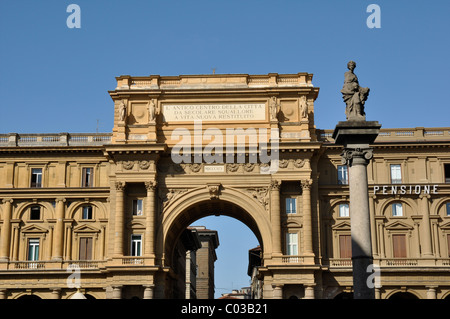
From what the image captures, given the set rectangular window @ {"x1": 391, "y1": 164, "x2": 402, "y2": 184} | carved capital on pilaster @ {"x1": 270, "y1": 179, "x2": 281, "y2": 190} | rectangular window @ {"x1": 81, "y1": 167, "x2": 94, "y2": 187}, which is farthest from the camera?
rectangular window @ {"x1": 81, "y1": 167, "x2": 94, "y2": 187}

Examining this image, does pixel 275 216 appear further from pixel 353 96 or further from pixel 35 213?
pixel 353 96

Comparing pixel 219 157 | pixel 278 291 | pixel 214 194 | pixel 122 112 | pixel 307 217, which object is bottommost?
pixel 278 291

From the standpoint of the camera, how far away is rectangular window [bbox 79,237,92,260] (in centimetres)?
6398

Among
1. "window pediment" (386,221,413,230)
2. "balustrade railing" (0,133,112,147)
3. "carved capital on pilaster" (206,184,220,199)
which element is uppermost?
"balustrade railing" (0,133,112,147)

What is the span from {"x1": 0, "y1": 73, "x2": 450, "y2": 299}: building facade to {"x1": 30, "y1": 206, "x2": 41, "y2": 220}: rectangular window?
16 cm

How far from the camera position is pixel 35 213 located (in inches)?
2566

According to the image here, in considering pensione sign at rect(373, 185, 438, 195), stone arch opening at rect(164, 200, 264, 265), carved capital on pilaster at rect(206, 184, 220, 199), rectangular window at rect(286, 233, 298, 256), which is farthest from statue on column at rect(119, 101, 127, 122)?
pensione sign at rect(373, 185, 438, 195)

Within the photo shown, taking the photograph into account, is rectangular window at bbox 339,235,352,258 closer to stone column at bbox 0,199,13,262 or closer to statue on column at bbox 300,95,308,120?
statue on column at bbox 300,95,308,120

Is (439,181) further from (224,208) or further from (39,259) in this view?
(39,259)

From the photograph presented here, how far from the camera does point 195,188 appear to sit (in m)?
62.8

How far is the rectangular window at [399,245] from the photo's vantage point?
207 feet

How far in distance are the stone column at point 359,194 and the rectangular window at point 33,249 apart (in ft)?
132

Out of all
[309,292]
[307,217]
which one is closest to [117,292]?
[309,292]

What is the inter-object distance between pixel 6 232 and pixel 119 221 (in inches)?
448
